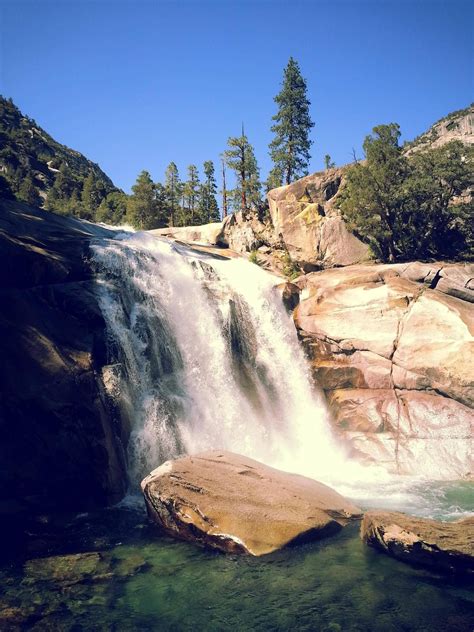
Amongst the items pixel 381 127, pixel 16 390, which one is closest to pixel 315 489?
pixel 16 390

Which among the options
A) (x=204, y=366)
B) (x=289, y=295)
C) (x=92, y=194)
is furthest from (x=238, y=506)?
(x=92, y=194)

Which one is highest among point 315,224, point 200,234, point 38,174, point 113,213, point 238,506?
point 38,174

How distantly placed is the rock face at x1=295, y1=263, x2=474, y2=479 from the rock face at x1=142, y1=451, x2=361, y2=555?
26.2 ft

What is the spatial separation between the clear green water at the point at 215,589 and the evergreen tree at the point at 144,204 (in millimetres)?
48711

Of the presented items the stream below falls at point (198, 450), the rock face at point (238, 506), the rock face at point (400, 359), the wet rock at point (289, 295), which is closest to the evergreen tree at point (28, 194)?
the stream below falls at point (198, 450)

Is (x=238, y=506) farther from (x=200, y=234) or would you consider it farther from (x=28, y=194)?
(x=28, y=194)

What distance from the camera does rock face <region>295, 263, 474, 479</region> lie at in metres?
22.1

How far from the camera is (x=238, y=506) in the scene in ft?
45.3

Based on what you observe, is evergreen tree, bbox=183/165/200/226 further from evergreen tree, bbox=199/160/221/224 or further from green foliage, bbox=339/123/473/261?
green foliage, bbox=339/123/473/261

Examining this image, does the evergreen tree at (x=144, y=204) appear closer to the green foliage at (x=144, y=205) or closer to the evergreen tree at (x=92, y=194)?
the green foliage at (x=144, y=205)

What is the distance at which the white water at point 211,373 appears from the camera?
1992 cm

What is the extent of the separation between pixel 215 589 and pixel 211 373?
43.4ft

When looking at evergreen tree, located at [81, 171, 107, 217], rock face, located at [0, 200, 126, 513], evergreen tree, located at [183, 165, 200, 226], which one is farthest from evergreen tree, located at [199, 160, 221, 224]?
rock face, located at [0, 200, 126, 513]

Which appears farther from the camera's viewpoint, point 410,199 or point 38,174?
point 38,174
